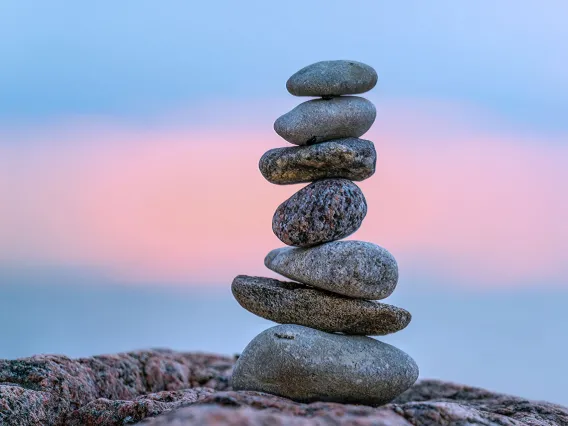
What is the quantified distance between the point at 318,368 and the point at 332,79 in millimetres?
3485

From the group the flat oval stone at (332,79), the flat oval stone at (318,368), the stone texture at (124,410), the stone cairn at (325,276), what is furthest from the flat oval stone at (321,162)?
the stone texture at (124,410)

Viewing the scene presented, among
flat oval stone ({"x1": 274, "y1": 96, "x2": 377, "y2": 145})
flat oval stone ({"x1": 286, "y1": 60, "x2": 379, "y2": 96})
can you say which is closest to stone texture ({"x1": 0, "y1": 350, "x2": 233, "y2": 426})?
flat oval stone ({"x1": 274, "y1": 96, "x2": 377, "y2": 145})

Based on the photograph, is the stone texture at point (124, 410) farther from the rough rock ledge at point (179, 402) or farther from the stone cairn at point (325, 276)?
the stone cairn at point (325, 276)

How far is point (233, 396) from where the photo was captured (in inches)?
280

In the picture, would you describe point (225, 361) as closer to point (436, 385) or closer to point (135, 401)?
point (436, 385)

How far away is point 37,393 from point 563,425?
21.1ft

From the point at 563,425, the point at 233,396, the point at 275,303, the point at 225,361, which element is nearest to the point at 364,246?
the point at 275,303

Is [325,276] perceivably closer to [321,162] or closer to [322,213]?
[322,213]

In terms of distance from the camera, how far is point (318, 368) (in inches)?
336

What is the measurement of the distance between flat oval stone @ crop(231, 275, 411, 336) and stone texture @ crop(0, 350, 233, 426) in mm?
1523

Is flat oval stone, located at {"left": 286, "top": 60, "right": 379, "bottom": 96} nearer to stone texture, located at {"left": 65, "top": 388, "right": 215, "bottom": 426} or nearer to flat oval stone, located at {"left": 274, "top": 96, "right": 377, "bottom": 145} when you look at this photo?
flat oval stone, located at {"left": 274, "top": 96, "right": 377, "bottom": 145}

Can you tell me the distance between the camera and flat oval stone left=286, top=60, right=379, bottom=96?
9.45 meters

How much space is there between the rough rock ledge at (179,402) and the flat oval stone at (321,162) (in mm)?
2772

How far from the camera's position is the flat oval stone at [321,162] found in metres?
9.23
